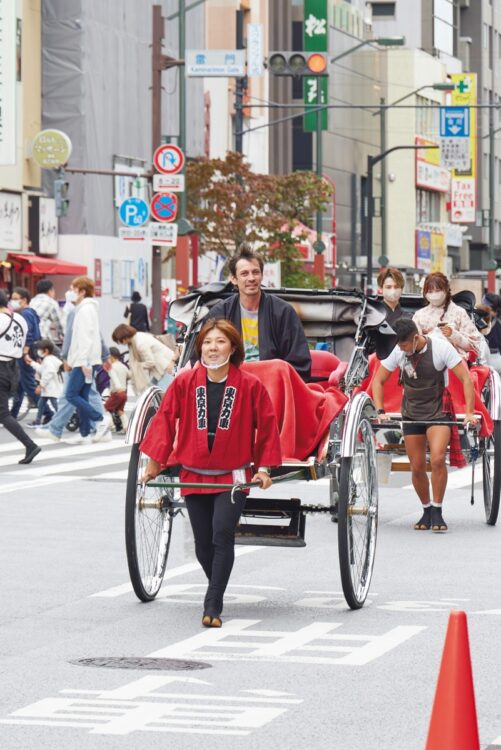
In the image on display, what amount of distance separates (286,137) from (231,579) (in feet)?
253

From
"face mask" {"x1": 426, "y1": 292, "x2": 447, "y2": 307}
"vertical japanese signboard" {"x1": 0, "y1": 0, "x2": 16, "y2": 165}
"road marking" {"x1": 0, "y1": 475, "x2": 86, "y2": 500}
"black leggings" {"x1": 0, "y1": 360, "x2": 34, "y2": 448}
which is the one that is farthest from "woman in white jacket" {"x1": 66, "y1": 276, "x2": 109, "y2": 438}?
"vertical japanese signboard" {"x1": 0, "y1": 0, "x2": 16, "y2": 165}

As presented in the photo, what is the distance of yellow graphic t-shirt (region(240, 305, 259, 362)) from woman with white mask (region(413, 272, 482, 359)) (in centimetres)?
438

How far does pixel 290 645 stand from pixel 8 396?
11508 millimetres

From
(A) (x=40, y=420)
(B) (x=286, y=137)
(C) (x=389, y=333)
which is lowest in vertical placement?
(A) (x=40, y=420)

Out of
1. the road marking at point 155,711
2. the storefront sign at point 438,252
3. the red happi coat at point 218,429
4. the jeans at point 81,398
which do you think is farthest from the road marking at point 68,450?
the storefront sign at point 438,252

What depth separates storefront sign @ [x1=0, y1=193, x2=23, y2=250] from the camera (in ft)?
152

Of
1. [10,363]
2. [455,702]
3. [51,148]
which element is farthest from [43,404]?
[455,702]

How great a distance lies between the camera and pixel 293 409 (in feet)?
34.5

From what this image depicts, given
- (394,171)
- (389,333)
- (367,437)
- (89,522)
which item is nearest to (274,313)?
(367,437)

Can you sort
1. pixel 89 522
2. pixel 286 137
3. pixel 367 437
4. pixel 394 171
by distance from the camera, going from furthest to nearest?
pixel 394 171, pixel 286 137, pixel 89 522, pixel 367 437

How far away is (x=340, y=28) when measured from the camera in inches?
3703

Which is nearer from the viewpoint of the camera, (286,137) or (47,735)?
(47,735)

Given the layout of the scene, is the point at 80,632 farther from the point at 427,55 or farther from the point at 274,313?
the point at 427,55

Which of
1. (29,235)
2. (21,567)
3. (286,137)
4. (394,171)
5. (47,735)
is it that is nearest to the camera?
(47,735)
